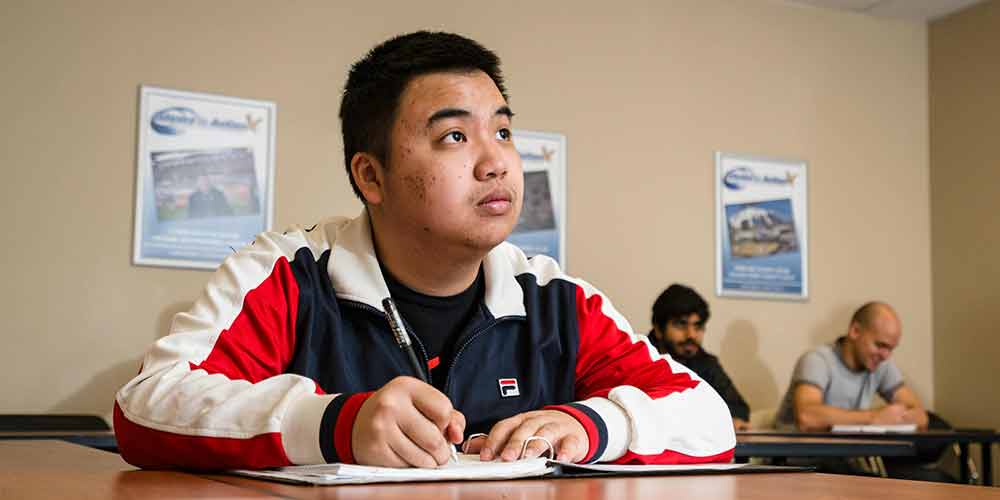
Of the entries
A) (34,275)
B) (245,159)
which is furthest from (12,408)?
(245,159)

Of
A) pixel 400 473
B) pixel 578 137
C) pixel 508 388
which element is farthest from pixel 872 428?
pixel 400 473

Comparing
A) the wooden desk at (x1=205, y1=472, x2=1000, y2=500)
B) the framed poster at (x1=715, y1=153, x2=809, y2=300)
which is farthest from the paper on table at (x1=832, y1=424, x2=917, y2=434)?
the wooden desk at (x1=205, y1=472, x2=1000, y2=500)

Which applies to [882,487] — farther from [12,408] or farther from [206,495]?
[12,408]

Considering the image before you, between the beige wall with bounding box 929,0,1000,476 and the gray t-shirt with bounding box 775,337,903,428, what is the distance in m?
1.06

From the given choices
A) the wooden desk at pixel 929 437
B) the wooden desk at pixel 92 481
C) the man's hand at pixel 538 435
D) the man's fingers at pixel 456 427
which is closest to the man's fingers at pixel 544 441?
the man's hand at pixel 538 435

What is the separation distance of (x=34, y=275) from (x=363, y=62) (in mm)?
3250

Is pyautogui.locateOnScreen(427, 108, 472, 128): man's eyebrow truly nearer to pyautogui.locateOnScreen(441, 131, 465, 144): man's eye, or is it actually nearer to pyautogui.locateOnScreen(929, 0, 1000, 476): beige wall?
pyautogui.locateOnScreen(441, 131, 465, 144): man's eye

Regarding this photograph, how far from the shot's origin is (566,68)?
5.60 meters

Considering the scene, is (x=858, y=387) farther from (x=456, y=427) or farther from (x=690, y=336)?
(x=456, y=427)

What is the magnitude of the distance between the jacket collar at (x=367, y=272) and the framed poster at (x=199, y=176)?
3.19m

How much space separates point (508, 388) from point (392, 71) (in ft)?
1.75

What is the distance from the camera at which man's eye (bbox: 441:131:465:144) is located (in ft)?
A: 5.30

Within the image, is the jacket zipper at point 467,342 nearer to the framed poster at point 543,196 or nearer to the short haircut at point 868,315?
the framed poster at point 543,196

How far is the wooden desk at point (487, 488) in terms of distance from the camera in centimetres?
83
